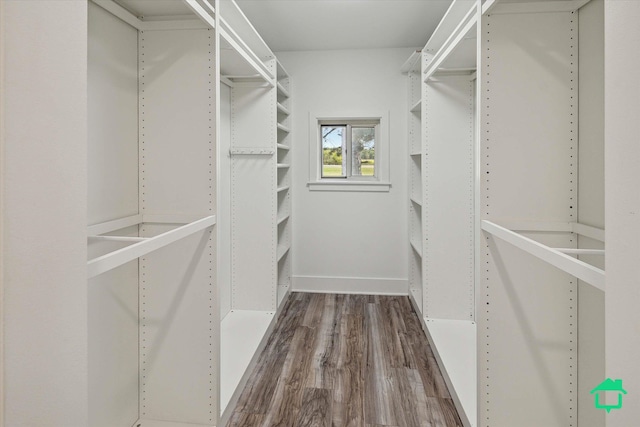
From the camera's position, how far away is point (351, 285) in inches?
168

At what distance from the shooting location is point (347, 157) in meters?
4.35

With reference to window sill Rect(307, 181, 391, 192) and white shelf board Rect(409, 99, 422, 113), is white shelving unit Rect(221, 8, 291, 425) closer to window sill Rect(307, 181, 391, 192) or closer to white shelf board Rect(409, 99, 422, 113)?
window sill Rect(307, 181, 391, 192)

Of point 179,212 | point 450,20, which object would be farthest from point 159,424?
point 450,20

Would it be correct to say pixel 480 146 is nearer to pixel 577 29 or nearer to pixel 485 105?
pixel 485 105

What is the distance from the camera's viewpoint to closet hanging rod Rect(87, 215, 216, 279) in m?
0.97

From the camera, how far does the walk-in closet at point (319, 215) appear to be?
78 cm

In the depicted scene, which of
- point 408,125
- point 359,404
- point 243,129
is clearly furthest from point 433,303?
point 243,129

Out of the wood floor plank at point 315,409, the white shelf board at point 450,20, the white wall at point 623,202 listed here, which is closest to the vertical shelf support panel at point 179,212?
the wood floor plank at point 315,409

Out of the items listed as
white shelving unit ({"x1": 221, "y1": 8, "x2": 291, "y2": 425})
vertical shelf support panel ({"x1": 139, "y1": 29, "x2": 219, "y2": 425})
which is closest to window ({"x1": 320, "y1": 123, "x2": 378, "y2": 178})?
white shelving unit ({"x1": 221, "y1": 8, "x2": 291, "y2": 425})

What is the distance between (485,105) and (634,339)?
3.63ft

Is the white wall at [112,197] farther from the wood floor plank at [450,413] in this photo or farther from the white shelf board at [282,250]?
the white shelf board at [282,250]

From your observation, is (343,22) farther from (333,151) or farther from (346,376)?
(346,376)

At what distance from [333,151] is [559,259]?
3.42 m

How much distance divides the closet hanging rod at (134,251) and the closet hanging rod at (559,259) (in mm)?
1165
